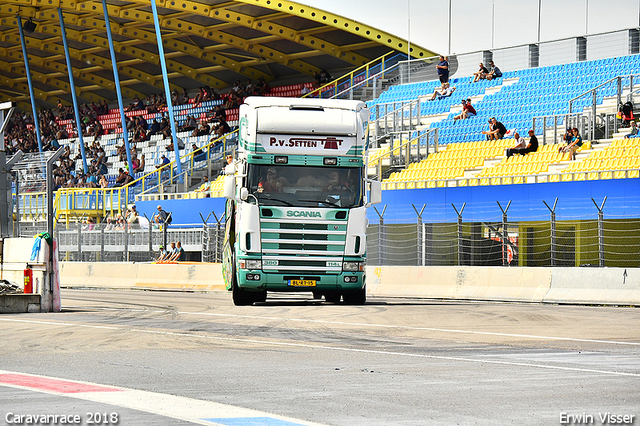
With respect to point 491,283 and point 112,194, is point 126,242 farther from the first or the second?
point 491,283

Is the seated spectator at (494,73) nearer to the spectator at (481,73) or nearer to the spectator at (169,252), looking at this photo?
the spectator at (481,73)

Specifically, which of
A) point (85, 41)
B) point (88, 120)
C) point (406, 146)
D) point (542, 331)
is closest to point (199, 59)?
point (85, 41)

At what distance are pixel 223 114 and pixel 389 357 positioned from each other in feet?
142

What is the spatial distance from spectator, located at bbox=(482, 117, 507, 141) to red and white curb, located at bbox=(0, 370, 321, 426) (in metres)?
26.3

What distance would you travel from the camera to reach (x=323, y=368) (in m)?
9.20

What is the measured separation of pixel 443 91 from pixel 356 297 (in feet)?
71.3

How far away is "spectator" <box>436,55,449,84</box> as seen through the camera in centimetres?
3969

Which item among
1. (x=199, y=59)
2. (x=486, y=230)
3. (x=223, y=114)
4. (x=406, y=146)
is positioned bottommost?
(x=486, y=230)

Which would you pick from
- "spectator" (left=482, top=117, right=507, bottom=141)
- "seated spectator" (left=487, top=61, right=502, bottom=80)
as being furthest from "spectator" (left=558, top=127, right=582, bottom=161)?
"seated spectator" (left=487, top=61, right=502, bottom=80)

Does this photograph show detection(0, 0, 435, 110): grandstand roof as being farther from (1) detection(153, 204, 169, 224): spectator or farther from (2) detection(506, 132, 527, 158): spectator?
(2) detection(506, 132, 527, 158): spectator

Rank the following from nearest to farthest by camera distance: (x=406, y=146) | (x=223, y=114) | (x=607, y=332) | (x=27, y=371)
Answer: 1. (x=27, y=371)
2. (x=607, y=332)
3. (x=406, y=146)
4. (x=223, y=114)

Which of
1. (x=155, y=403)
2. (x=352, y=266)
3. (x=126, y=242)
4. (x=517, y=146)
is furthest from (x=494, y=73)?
(x=155, y=403)

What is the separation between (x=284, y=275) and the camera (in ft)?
60.0

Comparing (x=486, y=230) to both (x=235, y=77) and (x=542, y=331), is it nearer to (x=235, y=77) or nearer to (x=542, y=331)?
(x=542, y=331)
